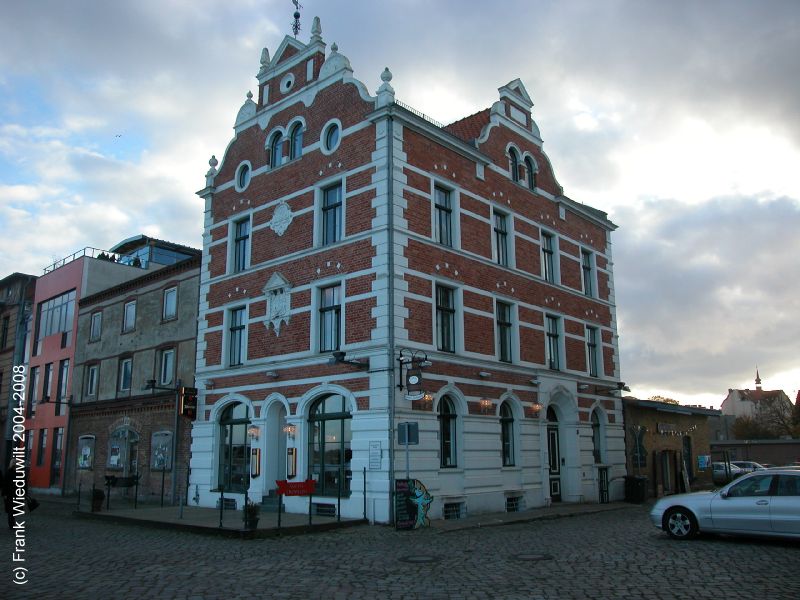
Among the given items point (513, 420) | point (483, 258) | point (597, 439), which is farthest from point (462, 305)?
point (597, 439)

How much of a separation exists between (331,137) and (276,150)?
10.1 ft

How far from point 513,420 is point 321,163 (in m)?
10.6

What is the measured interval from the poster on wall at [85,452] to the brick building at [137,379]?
0.15 ft

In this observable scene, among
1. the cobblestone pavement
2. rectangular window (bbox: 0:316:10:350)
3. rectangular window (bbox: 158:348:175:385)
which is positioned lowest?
the cobblestone pavement

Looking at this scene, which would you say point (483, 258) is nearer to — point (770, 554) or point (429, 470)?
point (429, 470)

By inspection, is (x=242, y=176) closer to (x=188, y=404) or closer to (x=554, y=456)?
(x=188, y=404)

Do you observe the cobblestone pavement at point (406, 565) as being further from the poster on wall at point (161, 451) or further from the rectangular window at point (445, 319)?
the poster on wall at point (161, 451)

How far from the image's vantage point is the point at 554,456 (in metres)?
25.8

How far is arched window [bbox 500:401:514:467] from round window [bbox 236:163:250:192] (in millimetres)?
12327

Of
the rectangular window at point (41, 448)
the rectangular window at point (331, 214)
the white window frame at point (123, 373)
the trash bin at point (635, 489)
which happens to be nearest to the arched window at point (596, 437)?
the trash bin at point (635, 489)

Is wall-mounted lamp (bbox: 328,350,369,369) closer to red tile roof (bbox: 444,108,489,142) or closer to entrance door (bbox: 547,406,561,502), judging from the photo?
entrance door (bbox: 547,406,561,502)

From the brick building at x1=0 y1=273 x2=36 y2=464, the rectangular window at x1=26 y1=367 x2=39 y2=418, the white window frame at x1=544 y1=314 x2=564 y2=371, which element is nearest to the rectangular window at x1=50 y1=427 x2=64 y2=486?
the rectangular window at x1=26 y1=367 x2=39 y2=418

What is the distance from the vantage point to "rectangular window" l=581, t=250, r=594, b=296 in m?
30.2

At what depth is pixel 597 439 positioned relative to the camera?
1107 inches
